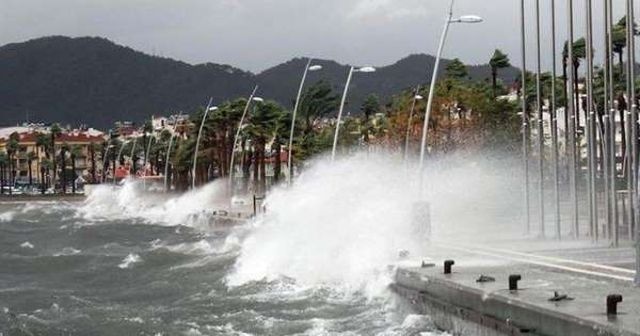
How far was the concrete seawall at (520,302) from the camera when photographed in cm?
1413

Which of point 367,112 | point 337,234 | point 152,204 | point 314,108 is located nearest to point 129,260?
point 337,234

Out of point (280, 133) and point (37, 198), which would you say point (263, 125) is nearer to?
point (280, 133)

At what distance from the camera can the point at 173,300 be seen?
27.7 metres

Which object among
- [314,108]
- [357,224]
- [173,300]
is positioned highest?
[314,108]

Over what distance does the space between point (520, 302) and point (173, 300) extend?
44.6 ft

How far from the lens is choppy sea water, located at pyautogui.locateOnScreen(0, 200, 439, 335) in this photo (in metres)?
21.9

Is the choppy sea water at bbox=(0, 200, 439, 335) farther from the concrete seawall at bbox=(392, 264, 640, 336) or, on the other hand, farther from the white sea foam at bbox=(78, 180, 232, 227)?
the white sea foam at bbox=(78, 180, 232, 227)

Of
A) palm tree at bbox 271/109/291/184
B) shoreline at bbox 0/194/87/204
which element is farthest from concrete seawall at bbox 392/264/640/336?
shoreline at bbox 0/194/87/204

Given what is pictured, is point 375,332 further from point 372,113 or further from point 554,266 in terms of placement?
point 372,113

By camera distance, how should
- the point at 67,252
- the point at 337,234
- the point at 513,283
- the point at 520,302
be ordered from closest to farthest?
1. the point at 520,302
2. the point at 513,283
3. the point at 337,234
4. the point at 67,252

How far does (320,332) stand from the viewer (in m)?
20.7

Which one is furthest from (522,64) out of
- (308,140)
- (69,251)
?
(308,140)

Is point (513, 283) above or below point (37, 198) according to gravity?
above

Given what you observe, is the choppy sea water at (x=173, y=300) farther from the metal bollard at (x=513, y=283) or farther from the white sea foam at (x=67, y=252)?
the metal bollard at (x=513, y=283)
